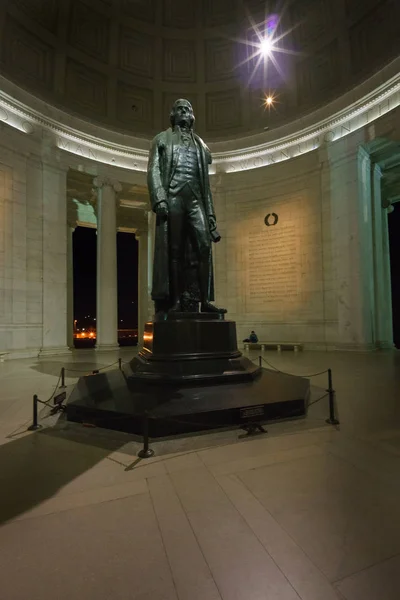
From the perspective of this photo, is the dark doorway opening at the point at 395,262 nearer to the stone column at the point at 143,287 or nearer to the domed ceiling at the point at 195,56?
the domed ceiling at the point at 195,56

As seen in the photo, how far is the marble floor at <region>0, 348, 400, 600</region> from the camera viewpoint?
163cm

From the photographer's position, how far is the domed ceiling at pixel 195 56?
15.0 m

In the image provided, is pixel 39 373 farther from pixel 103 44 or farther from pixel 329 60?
pixel 329 60

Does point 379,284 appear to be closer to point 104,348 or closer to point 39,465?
point 104,348

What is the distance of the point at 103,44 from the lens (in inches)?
682

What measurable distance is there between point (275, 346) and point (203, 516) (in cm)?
1401

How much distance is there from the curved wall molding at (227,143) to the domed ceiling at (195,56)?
2.99 ft

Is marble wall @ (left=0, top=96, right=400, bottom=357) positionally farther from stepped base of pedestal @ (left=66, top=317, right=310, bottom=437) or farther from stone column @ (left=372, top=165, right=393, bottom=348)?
stepped base of pedestal @ (left=66, top=317, right=310, bottom=437)

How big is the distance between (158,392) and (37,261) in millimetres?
12187

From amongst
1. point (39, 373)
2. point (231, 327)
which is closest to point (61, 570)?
point (231, 327)

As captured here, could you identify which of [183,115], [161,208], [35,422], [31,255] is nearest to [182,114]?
A: [183,115]

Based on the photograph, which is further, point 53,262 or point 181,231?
point 53,262

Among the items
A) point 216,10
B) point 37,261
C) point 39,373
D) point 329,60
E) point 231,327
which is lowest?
point 39,373

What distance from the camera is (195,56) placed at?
62.1ft
